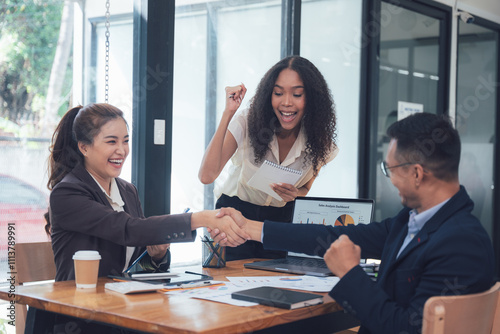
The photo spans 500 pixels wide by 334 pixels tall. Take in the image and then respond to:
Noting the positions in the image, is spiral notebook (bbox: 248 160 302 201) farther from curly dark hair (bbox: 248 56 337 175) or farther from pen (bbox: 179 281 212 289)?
pen (bbox: 179 281 212 289)

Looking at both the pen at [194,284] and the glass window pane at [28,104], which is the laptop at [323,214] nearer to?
the pen at [194,284]

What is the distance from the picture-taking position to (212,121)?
12.3ft

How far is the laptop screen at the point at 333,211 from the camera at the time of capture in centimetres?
257

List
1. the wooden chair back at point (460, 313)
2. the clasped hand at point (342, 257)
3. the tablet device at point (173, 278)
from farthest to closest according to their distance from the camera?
1. the tablet device at point (173, 278)
2. the clasped hand at point (342, 257)
3. the wooden chair back at point (460, 313)

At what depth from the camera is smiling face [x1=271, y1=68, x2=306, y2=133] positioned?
2746 millimetres

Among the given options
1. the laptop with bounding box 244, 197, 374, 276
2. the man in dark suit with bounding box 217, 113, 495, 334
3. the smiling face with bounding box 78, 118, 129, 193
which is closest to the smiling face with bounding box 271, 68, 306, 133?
the laptop with bounding box 244, 197, 374, 276

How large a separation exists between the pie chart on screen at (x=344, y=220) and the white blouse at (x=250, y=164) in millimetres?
295

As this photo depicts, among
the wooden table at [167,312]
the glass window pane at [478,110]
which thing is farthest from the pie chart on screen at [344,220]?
the glass window pane at [478,110]

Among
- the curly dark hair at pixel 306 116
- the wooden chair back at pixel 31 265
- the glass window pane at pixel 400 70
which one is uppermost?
the glass window pane at pixel 400 70

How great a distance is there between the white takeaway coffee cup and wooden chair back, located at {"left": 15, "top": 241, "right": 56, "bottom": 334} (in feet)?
1.61

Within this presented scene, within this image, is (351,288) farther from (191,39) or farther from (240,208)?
(191,39)

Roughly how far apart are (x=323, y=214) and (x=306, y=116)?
488 mm

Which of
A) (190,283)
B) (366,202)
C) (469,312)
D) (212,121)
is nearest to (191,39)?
(212,121)

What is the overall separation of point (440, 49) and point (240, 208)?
Result: 3.57 meters
